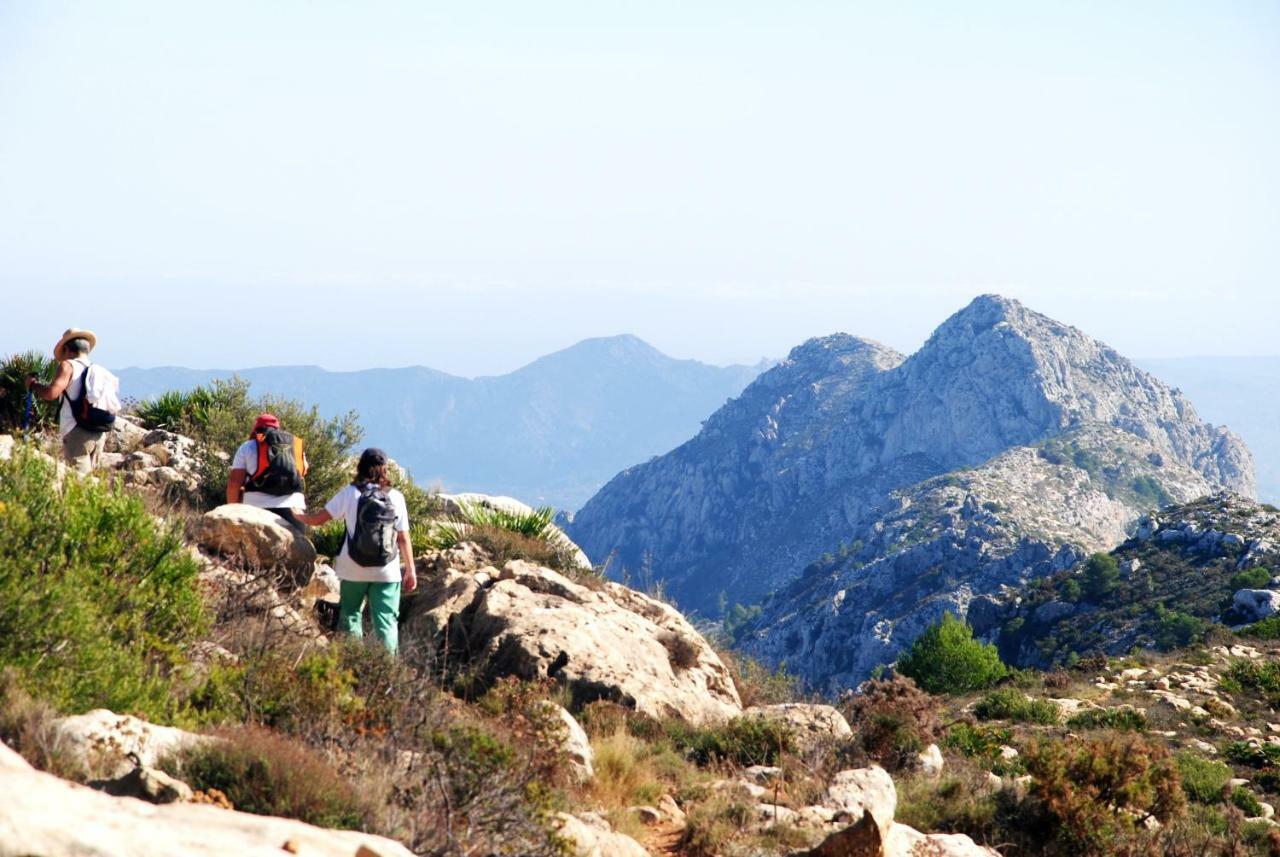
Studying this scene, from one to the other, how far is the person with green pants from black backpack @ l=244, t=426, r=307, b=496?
1950 millimetres

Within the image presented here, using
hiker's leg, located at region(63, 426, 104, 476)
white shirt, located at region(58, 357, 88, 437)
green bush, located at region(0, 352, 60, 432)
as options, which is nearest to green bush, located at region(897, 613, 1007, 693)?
green bush, located at region(0, 352, 60, 432)

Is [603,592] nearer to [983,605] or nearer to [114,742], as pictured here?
[114,742]

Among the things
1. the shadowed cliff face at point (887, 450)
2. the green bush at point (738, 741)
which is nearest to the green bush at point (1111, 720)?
the green bush at point (738, 741)

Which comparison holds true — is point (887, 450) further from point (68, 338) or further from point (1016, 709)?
point (68, 338)

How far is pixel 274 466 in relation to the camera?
10039 mm

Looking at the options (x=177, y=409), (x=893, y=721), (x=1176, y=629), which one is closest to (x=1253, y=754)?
(x=893, y=721)

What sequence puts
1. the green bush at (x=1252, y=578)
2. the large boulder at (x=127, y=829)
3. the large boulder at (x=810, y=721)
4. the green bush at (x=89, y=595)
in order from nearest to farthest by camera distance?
the large boulder at (x=127, y=829) → the green bush at (x=89, y=595) → the large boulder at (x=810, y=721) → the green bush at (x=1252, y=578)

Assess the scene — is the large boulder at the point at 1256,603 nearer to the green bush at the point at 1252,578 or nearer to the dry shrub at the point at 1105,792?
the green bush at the point at 1252,578

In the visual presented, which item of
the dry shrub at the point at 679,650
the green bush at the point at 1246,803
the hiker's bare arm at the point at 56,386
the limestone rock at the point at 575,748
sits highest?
the hiker's bare arm at the point at 56,386

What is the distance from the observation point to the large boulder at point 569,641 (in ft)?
29.9

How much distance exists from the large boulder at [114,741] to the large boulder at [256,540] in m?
4.05

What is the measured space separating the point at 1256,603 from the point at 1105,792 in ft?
115

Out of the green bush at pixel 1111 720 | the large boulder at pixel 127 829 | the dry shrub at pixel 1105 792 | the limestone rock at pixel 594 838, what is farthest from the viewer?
the green bush at pixel 1111 720

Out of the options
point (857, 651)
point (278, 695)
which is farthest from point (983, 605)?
point (278, 695)
